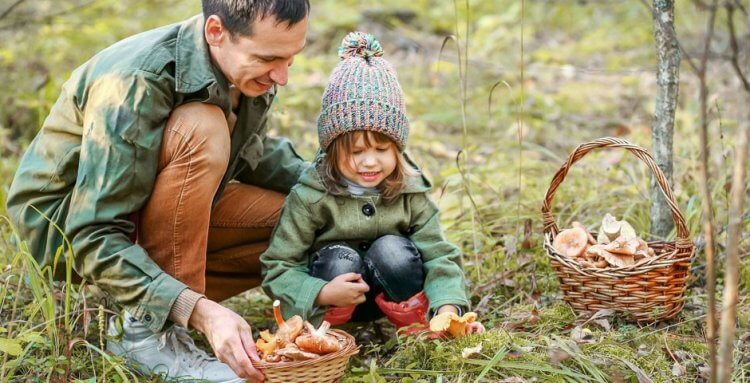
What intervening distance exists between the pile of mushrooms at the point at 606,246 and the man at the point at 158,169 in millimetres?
1094

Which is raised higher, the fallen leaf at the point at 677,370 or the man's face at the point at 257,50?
the man's face at the point at 257,50

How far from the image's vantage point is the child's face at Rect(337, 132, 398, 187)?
2.73 m

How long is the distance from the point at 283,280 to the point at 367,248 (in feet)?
1.11

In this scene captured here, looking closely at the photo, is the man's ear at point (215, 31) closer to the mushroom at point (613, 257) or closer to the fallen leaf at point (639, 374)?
the mushroom at point (613, 257)

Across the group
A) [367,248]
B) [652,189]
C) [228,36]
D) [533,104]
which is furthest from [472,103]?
[228,36]

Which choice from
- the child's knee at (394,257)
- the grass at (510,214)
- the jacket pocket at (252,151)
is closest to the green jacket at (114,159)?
the grass at (510,214)

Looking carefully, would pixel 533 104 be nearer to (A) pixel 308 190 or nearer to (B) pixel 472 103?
(B) pixel 472 103

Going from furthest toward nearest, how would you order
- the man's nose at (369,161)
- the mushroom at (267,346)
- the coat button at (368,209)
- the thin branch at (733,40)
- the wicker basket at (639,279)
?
the coat button at (368,209) < the man's nose at (369,161) < the wicker basket at (639,279) < the mushroom at (267,346) < the thin branch at (733,40)

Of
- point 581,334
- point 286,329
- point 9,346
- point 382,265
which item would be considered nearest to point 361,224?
point 382,265

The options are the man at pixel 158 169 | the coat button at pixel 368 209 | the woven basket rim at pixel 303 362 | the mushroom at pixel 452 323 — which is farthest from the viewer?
the coat button at pixel 368 209

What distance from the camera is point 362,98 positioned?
2.68m

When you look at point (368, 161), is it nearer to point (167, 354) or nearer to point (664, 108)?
point (167, 354)

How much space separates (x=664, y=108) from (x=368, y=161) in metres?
1.18

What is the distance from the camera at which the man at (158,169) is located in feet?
7.85
